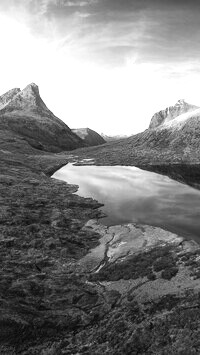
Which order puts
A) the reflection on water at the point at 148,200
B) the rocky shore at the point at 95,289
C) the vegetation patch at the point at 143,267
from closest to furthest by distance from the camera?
1. the rocky shore at the point at 95,289
2. the vegetation patch at the point at 143,267
3. the reflection on water at the point at 148,200

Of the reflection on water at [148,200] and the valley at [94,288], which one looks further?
the reflection on water at [148,200]

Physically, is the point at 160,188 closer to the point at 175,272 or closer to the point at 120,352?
the point at 175,272

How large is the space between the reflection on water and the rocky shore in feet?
32.3

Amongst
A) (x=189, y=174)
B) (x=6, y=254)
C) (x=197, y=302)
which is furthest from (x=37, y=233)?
(x=189, y=174)

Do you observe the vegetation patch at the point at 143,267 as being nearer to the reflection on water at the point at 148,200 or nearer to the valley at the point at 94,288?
the valley at the point at 94,288

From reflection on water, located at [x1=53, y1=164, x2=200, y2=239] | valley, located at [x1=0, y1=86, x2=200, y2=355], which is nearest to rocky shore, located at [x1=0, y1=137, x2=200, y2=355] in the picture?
valley, located at [x1=0, y1=86, x2=200, y2=355]

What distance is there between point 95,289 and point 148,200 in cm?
6036

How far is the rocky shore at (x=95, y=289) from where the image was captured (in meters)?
30.5

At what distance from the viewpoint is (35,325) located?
116ft

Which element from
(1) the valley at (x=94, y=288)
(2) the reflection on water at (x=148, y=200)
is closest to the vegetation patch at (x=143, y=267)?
(1) the valley at (x=94, y=288)

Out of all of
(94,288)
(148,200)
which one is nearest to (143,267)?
(94,288)

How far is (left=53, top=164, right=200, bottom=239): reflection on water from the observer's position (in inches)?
2975

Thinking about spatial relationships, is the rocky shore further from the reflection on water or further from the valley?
the reflection on water

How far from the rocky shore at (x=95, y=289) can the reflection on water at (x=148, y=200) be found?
9852 mm
